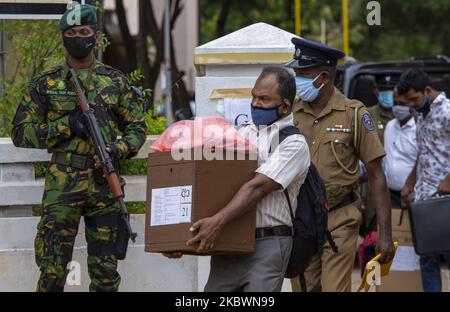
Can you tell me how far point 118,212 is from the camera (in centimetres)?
715

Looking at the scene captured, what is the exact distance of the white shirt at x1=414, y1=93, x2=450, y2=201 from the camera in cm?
858

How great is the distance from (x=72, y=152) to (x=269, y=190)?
5.76ft

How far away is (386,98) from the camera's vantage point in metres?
10.3

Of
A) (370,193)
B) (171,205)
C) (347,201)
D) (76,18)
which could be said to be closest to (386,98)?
(370,193)

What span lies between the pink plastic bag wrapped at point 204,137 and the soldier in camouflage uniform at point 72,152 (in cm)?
117

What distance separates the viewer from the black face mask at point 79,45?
7.03 m

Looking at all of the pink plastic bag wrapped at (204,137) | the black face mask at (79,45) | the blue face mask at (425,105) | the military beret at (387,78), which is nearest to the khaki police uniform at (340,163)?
the pink plastic bag wrapped at (204,137)

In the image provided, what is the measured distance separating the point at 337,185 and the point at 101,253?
1484 millimetres

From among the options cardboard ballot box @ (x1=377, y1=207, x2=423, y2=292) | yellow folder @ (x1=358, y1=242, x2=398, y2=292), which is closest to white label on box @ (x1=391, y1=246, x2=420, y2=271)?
cardboard ballot box @ (x1=377, y1=207, x2=423, y2=292)

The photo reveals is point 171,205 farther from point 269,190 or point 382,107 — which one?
point 382,107

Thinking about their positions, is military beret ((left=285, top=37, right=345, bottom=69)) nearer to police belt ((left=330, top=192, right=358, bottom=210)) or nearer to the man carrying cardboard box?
police belt ((left=330, top=192, right=358, bottom=210))

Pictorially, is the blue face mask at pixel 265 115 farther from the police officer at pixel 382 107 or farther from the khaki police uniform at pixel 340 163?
the police officer at pixel 382 107

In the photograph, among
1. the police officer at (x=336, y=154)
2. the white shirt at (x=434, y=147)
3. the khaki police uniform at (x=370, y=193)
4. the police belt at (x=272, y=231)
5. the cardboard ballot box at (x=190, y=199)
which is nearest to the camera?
the cardboard ballot box at (x=190, y=199)
